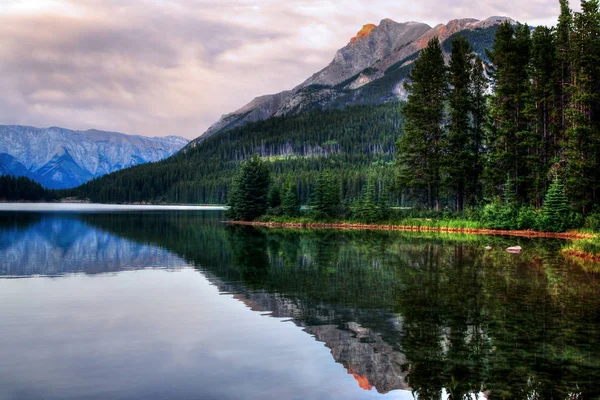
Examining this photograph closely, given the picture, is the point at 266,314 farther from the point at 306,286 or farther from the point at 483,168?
the point at 483,168

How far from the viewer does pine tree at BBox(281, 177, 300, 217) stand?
3056 inches

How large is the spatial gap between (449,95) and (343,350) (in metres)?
56.7

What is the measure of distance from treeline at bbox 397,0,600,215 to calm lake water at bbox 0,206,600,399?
74.6 ft

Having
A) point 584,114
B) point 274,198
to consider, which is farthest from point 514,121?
point 274,198

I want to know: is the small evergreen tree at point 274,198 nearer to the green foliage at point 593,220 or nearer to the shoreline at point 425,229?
the shoreline at point 425,229

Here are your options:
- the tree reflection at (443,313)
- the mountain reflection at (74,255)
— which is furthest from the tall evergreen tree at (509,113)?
the mountain reflection at (74,255)

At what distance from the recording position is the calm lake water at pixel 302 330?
10.5 m

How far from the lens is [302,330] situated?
586 inches

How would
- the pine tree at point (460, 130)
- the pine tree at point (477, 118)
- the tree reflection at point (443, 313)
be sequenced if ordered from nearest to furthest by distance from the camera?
1. the tree reflection at point (443, 313)
2. the pine tree at point (460, 130)
3. the pine tree at point (477, 118)

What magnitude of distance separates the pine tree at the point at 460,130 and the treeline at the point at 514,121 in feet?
0.41

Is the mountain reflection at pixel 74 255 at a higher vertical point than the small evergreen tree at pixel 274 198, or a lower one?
lower

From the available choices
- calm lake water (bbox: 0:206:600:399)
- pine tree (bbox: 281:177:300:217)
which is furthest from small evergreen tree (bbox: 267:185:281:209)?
calm lake water (bbox: 0:206:600:399)

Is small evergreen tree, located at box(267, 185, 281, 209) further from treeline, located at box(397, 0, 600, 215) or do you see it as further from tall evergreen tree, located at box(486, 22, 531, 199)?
tall evergreen tree, located at box(486, 22, 531, 199)

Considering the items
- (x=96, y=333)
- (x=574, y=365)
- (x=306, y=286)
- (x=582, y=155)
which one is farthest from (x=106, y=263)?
(x=582, y=155)
